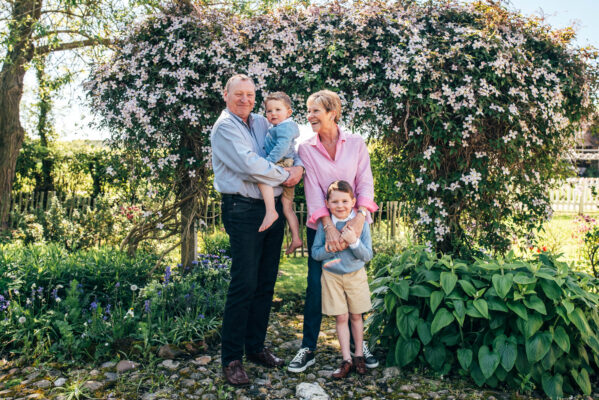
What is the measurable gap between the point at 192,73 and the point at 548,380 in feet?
12.4

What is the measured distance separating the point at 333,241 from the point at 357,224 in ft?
0.71

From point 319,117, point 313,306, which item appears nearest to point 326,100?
point 319,117

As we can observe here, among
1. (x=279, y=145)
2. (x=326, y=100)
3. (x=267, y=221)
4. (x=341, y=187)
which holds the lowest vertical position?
(x=267, y=221)

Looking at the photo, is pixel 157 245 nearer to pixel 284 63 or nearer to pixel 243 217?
pixel 284 63

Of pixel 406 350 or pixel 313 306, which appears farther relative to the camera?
pixel 313 306

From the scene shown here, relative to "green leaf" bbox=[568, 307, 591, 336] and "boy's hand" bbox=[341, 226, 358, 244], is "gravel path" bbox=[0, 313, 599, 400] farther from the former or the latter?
"boy's hand" bbox=[341, 226, 358, 244]

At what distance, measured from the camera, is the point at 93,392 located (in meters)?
2.78

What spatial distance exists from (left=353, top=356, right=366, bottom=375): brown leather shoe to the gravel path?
0.15ft

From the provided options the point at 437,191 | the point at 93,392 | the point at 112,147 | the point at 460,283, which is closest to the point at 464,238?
the point at 437,191

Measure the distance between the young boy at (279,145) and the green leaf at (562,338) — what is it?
186 cm

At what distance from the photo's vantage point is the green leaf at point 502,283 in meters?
2.78

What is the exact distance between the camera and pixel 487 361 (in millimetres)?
2754

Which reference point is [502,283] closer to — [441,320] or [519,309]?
[519,309]

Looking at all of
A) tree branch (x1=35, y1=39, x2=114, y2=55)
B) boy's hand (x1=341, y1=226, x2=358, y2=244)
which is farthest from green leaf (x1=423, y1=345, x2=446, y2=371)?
tree branch (x1=35, y1=39, x2=114, y2=55)
